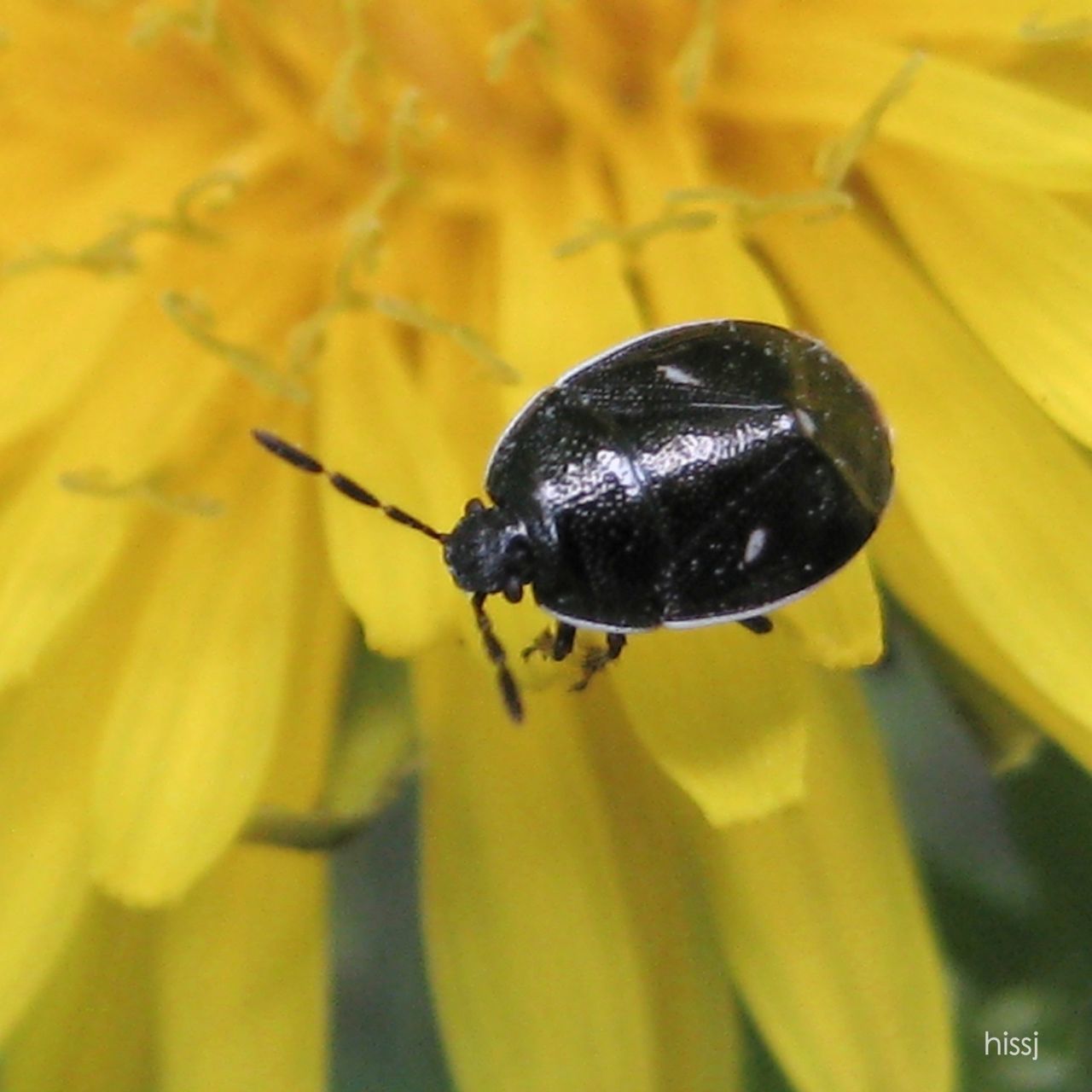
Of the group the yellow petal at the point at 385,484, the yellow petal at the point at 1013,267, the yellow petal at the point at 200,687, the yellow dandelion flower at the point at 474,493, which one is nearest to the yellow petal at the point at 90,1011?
the yellow dandelion flower at the point at 474,493

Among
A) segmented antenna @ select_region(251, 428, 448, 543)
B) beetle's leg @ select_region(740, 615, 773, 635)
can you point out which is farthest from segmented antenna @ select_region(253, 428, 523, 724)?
beetle's leg @ select_region(740, 615, 773, 635)

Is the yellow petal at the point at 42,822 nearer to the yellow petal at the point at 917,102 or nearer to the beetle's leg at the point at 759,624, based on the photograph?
the beetle's leg at the point at 759,624

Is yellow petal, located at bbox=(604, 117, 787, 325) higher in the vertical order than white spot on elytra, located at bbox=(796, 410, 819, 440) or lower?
higher

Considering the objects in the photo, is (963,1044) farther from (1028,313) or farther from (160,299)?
(160,299)

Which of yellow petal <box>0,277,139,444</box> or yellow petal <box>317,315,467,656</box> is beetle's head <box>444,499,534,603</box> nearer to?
yellow petal <box>317,315,467,656</box>

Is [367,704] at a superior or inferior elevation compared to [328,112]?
inferior

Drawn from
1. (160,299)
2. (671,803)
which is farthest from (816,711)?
(160,299)
